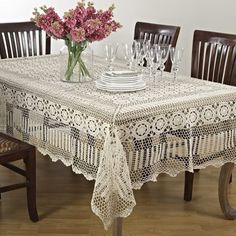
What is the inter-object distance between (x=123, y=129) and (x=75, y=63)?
0.69 meters

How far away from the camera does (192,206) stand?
2.89 m

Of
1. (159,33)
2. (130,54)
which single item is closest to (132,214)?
(130,54)

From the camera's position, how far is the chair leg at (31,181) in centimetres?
255

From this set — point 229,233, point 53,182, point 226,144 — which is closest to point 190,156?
point 226,144

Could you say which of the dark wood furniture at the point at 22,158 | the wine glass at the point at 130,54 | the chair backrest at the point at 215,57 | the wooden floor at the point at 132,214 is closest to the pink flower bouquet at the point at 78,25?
the wine glass at the point at 130,54

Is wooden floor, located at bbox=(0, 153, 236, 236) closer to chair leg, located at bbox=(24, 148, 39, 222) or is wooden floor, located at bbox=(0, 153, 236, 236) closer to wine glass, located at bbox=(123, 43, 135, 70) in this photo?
chair leg, located at bbox=(24, 148, 39, 222)

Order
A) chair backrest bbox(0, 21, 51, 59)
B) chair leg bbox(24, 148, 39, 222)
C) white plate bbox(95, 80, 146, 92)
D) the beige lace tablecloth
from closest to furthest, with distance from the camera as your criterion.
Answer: the beige lace tablecloth, white plate bbox(95, 80, 146, 92), chair leg bbox(24, 148, 39, 222), chair backrest bbox(0, 21, 51, 59)

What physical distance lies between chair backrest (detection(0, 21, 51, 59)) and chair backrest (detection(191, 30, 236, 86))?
1143mm

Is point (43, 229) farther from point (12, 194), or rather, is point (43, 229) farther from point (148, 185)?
point (148, 185)

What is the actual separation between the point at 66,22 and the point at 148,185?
3.88 feet

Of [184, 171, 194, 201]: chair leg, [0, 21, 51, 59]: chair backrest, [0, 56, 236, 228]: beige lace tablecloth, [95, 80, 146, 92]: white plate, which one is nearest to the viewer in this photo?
[0, 56, 236, 228]: beige lace tablecloth

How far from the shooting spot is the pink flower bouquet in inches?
96.4

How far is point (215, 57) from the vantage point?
301 cm

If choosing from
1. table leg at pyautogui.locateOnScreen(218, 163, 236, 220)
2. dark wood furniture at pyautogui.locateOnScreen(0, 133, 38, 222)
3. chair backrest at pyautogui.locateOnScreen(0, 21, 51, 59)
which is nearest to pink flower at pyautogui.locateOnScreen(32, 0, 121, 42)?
dark wood furniture at pyautogui.locateOnScreen(0, 133, 38, 222)
